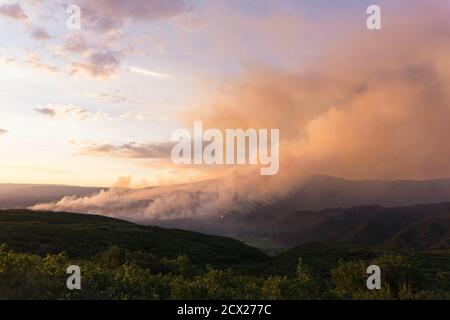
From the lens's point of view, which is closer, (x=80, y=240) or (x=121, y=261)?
(x=121, y=261)

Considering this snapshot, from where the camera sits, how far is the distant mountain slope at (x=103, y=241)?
312ft

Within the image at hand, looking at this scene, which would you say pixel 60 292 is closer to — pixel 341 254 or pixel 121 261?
pixel 121 261

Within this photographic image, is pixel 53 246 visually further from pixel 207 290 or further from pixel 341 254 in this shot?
pixel 341 254

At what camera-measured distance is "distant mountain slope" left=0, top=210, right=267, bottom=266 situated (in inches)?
3745

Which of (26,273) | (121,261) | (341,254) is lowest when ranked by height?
(341,254)

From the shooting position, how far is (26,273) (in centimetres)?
1834

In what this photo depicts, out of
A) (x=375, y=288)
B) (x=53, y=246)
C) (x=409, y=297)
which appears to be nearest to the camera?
(x=409, y=297)

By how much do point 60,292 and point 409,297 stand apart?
588 inches

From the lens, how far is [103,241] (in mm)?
111812
